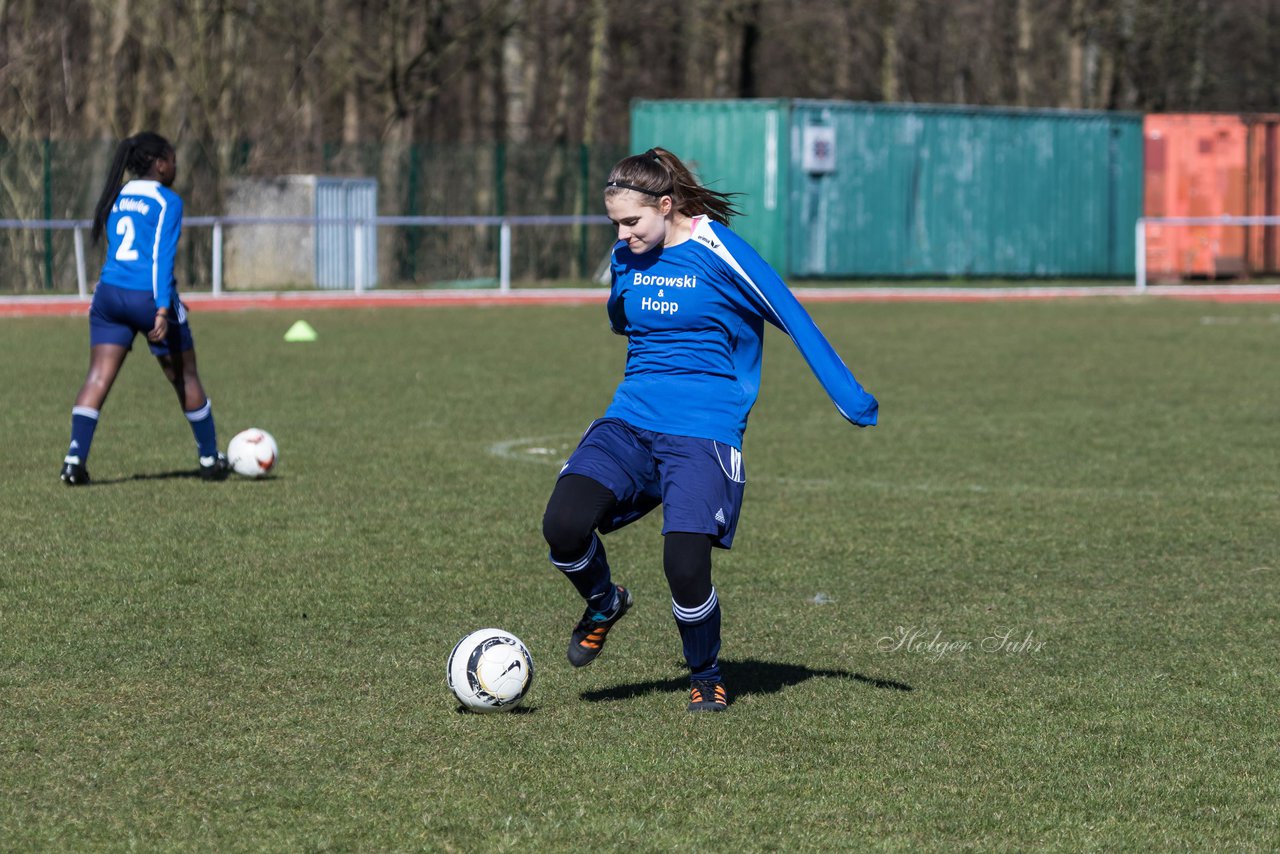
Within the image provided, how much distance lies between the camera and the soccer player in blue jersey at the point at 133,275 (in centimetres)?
1102

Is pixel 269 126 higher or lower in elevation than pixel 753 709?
higher

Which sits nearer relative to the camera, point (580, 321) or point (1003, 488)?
point (1003, 488)

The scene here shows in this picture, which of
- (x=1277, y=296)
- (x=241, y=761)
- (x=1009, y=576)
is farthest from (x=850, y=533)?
(x=1277, y=296)

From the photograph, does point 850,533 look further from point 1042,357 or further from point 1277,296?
point 1277,296

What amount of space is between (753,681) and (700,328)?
1.25 metres

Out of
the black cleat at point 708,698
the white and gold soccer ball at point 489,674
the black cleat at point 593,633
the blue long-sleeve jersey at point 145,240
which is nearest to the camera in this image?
the white and gold soccer ball at point 489,674

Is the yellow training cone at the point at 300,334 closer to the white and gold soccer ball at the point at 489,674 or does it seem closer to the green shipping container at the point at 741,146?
the green shipping container at the point at 741,146

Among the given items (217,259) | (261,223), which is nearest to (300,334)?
(217,259)

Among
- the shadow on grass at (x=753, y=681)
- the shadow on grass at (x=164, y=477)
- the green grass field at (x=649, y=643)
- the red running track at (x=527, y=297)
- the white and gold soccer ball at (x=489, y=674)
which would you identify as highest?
the red running track at (x=527, y=297)

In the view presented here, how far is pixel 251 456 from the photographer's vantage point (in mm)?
11430

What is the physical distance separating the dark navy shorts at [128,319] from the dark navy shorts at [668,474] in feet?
17.8

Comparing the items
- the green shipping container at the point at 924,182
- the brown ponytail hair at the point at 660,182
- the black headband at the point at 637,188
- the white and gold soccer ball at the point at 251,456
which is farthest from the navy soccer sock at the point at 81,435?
the green shipping container at the point at 924,182

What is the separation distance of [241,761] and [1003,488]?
6.73m

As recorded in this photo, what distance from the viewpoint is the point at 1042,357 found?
2062 cm
